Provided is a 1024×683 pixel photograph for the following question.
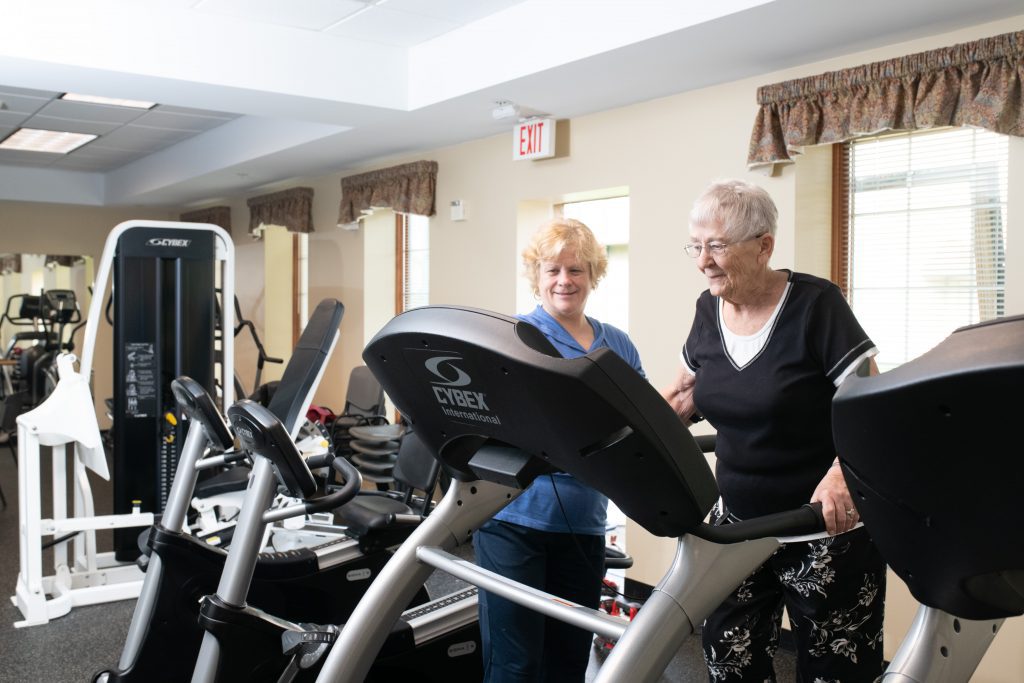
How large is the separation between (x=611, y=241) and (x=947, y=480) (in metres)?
4.63

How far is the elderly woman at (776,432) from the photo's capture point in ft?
5.37

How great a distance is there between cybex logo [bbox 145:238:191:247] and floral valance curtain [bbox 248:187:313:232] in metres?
2.53

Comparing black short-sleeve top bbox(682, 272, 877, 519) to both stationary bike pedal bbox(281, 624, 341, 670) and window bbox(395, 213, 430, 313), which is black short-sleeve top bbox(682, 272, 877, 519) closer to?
stationary bike pedal bbox(281, 624, 341, 670)

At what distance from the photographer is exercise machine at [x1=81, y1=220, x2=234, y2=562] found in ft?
13.8

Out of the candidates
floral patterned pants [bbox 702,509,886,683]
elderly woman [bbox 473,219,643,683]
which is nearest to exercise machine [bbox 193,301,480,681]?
elderly woman [bbox 473,219,643,683]

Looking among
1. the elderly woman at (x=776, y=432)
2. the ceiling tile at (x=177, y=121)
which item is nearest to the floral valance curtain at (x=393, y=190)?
the ceiling tile at (x=177, y=121)

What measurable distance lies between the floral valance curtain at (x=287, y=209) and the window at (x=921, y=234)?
4270 millimetres

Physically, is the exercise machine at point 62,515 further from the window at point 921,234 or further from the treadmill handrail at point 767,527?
the treadmill handrail at point 767,527

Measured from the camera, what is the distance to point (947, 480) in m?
0.76

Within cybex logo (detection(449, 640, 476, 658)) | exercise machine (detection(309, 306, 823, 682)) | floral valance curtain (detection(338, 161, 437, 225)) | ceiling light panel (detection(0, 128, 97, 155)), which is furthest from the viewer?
ceiling light panel (detection(0, 128, 97, 155))

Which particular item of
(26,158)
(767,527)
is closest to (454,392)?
(767,527)

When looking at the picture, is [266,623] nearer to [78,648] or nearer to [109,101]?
[78,648]

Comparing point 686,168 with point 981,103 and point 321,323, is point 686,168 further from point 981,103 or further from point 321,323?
point 321,323

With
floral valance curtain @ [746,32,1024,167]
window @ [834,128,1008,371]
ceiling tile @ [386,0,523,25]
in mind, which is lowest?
window @ [834,128,1008,371]
